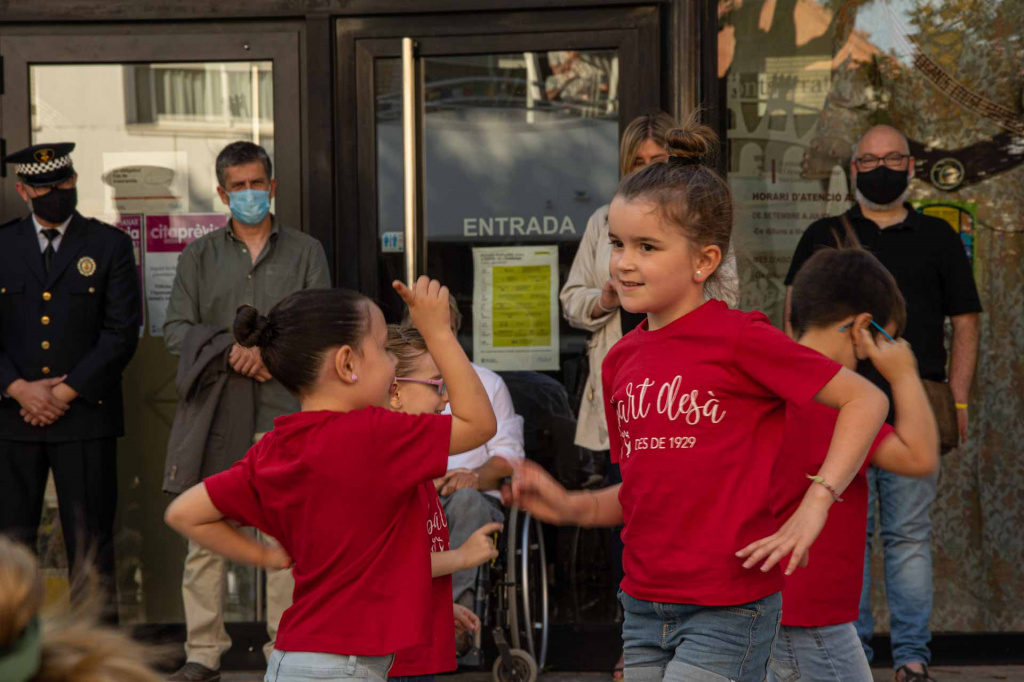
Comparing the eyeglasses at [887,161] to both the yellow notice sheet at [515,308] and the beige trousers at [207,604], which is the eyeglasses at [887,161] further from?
the beige trousers at [207,604]

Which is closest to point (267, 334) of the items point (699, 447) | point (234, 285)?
point (699, 447)

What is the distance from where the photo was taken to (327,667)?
271 centimetres

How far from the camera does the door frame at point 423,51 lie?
18.8 ft

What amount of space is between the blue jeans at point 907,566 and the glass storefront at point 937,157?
68cm

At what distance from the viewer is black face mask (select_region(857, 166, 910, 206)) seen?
5.33 m

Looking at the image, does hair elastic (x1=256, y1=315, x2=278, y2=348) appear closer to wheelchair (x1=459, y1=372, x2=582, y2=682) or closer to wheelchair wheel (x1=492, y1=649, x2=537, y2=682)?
wheelchair (x1=459, y1=372, x2=582, y2=682)

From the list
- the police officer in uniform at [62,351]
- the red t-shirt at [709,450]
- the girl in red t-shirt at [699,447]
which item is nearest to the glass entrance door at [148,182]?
the police officer in uniform at [62,351]

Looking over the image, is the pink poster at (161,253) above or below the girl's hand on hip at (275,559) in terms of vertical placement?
above

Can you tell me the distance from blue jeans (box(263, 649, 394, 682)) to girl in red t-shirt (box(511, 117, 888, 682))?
1.72 ft

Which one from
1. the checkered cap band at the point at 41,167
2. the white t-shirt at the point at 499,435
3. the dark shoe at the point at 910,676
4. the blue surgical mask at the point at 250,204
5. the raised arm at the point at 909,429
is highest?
the checkered cap band at the point at 41,167

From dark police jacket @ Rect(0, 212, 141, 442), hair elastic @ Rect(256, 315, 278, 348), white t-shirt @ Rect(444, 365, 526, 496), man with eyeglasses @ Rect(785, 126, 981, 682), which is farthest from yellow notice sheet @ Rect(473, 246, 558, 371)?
hair elastic @ Rect(256, 315, 278, 348)

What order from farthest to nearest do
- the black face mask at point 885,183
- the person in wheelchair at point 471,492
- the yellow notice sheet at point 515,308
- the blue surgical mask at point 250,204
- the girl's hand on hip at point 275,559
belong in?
1. the yellow notice sheet at point 515,308
2. the blue surgical mask at point 250,204
3. the black face mask at point 885,183
4. the person in wheelchair at point 471,492
5. the girl's hand on hip at point 275,559

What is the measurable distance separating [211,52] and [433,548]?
3.50 m

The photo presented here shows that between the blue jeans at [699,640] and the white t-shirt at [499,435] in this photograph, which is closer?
the blue jeans at [699,640]
